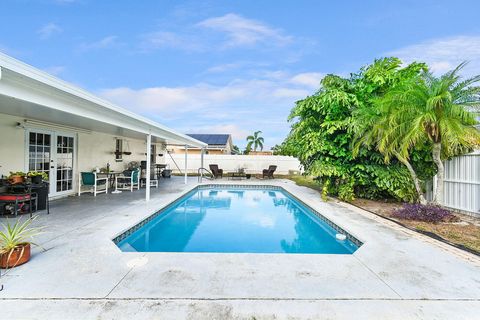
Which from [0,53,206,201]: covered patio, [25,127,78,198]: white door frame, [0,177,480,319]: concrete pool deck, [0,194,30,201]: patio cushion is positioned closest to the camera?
[0,177,480,319]: concrete pool deck

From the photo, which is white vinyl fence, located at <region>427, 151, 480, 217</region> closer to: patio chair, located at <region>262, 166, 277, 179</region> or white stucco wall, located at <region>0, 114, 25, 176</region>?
patio chair, located at <region>262, 166, 277, 179</region>

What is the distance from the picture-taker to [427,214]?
6.29m

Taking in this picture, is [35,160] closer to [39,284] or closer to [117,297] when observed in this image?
[39,284]

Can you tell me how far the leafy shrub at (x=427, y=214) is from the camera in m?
6.20

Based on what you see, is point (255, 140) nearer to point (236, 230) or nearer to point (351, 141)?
point (351, 141)

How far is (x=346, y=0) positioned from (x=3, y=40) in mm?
13648

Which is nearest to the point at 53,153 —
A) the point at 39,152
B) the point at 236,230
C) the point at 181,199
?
the point at 39,152

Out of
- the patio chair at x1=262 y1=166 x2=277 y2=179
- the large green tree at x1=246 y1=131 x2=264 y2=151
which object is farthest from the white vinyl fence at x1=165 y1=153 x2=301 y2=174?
the large green tree at x1=246 y1=131 x2=264 y2=151

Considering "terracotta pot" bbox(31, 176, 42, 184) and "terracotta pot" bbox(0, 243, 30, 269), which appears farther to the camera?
"terracotta pot" bbox(31, 176, 42, 184)

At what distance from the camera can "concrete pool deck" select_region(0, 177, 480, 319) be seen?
2516 mm

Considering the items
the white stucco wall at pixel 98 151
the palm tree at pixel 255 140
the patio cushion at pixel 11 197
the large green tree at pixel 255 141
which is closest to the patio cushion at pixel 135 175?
the white stucco wall at pixel 98 151

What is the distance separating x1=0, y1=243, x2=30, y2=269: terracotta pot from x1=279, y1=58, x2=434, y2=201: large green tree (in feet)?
26.0

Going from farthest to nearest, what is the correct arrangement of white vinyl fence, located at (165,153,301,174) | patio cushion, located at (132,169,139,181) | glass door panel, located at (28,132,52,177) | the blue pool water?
1. white vinyl fence, located at (165,153,301,174)
2. patio cushion, located at (132,169,139,181)
3. glass door panel, located at (28,132,52,177)
4. the blue pool water

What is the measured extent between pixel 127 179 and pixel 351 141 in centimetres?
948
